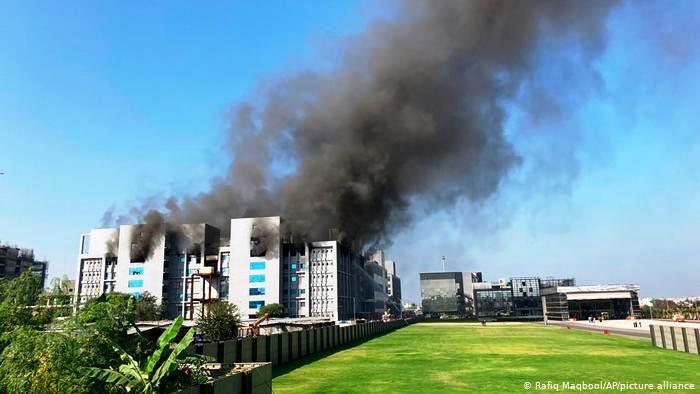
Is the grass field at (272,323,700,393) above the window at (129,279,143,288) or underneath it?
underneath

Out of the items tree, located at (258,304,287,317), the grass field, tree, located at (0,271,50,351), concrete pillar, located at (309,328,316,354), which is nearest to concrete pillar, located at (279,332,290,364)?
the grass field

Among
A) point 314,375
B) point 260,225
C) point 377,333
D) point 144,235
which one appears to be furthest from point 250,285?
point 314,375

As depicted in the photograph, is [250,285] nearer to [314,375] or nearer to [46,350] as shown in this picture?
[314,375]

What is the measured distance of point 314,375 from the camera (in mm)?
21484

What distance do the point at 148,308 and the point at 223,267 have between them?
23.1 meters

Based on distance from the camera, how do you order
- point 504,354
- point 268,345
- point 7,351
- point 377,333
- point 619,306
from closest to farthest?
point 7,351 → point 268,345 → point 504,354 → point 377,333 → point 619,306

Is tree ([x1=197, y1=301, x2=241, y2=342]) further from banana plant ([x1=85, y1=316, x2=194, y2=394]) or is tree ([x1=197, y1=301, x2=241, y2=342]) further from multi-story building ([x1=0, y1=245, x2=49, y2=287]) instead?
multi-story building ([x1=0, y1=245, x2=49, y2=287])

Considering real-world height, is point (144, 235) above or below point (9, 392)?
above

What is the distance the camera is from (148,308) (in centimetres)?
10825

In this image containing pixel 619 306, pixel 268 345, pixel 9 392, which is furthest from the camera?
pixel 619 306

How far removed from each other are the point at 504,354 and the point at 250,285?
317 feet

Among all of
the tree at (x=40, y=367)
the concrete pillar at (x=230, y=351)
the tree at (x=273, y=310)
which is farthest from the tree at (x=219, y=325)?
the tree at (x=273, y=310)

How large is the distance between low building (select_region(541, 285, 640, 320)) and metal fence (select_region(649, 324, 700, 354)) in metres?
81.0

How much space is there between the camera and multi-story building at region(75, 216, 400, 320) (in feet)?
390
